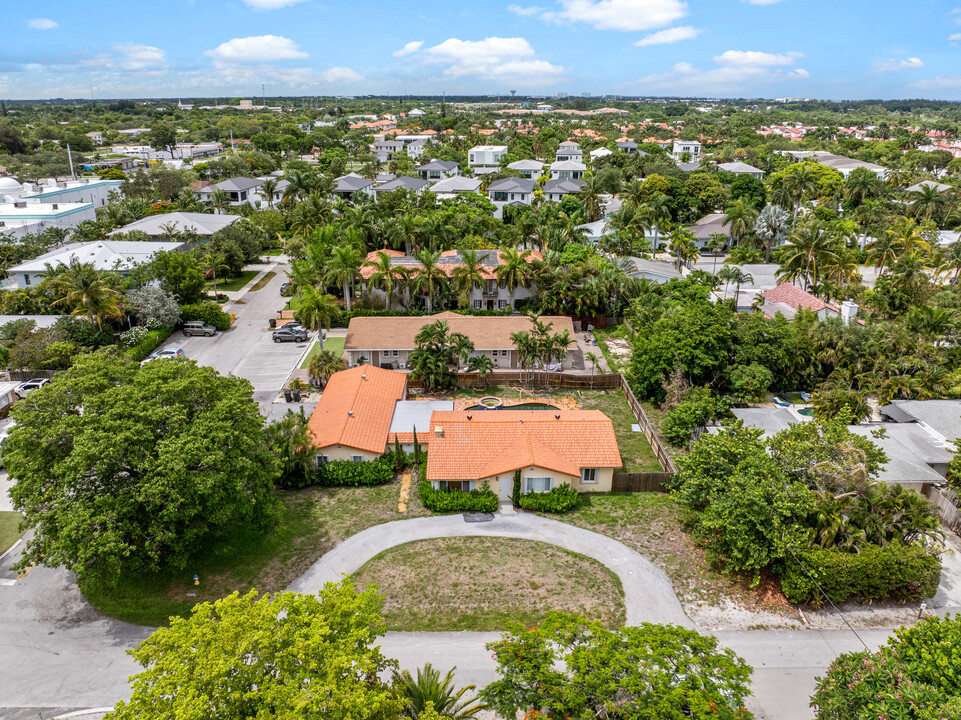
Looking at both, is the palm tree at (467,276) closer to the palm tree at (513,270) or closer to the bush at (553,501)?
the palm tree at (513,270)

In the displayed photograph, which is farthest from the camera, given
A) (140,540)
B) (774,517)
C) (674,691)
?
(774,517)

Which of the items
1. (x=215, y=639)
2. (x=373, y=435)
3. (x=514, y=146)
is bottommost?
(x=373, y=435)

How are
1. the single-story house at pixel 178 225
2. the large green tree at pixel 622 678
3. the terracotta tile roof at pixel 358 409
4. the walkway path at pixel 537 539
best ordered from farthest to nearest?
the single-story house at pixel 178 225
the terracotta tile roof at pixel 358 409
the walkway path at pixel 537 539
the large green tree at pixel 622 678

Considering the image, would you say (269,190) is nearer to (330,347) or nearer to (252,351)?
(252,351)

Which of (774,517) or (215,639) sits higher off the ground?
(215,639)

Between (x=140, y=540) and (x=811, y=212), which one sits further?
(x=811, y=212)

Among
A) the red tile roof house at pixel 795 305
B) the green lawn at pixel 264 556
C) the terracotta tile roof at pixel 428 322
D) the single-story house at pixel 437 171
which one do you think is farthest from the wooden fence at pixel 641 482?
the single-story house at pixel 437 171

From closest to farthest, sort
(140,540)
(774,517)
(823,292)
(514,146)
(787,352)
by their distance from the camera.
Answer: (140,540) → (774,517) → (787,352) → (823,292) → (514,146)

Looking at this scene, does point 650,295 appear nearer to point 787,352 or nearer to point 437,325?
point 787,352

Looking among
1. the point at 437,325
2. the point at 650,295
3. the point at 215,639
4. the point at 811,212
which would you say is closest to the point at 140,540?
the point at 215,639
